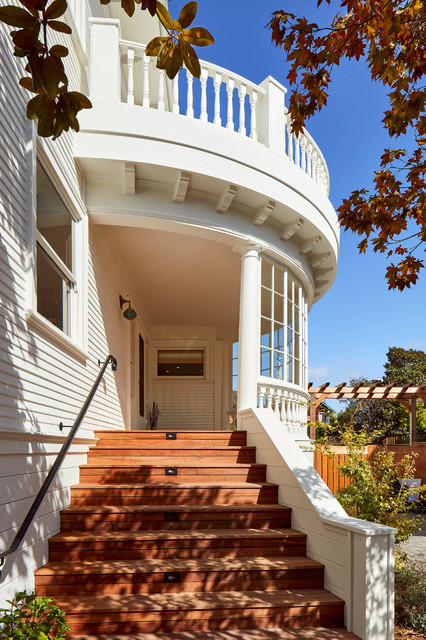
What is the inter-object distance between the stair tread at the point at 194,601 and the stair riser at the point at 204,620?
29 mm

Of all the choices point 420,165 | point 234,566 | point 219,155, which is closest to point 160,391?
point 219,155

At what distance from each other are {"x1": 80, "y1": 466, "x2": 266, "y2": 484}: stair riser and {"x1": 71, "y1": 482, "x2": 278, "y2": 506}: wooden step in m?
0.10

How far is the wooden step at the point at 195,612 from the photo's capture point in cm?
317

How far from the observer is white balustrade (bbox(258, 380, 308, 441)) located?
621 centimetres

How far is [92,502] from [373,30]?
161 inches

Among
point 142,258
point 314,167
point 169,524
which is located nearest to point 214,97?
point 314,167

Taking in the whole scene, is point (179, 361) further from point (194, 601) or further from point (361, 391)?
point (194, 601)

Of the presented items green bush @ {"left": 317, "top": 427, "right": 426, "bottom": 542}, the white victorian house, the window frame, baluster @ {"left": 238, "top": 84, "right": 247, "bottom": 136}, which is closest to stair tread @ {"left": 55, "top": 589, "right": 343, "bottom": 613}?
the white victorian house

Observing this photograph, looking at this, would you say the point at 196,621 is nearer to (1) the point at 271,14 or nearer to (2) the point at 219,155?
(1) the point at 271,14

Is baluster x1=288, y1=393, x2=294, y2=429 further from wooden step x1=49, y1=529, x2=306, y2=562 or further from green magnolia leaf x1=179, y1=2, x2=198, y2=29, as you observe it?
green magnolia leaf x1=179, y1=2, x2=198, y2=29

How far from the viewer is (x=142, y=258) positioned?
7.45m

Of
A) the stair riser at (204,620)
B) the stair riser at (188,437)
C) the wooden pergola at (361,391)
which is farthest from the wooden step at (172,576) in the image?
the wooden pergola at (361,391)

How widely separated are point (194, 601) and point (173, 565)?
1.11 feet

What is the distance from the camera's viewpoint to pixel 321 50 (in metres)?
3.27
